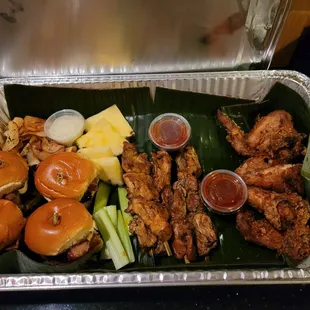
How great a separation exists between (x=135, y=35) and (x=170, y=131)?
904 mm

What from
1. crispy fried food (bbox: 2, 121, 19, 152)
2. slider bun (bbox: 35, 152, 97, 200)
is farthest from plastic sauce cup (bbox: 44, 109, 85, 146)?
slider bun (bbox: 35, 152, 97, 200)

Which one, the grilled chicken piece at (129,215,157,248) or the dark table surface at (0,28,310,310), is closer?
the dark table surface at (0,28,310,310)

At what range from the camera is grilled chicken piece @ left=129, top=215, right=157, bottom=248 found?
2436 mm

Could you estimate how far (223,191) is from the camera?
8.87ft

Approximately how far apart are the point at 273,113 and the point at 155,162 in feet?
3.50

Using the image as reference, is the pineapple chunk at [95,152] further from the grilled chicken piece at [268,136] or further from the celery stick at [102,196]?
the grilled chicken piece at [268,136]

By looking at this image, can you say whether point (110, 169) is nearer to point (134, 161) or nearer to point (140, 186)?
point (134, 161)

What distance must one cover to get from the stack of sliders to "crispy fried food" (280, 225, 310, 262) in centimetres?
81

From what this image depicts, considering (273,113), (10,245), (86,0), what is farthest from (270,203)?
(86,0)

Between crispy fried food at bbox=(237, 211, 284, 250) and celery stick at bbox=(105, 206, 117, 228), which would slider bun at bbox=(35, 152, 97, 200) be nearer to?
celery stick at bbox=(105, 206, 117, 228)

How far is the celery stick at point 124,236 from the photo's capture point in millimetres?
2564

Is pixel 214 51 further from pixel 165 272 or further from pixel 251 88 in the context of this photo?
pixel 165 272

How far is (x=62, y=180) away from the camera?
2510 mm

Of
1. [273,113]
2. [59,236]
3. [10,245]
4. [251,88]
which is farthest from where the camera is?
[251,88]
